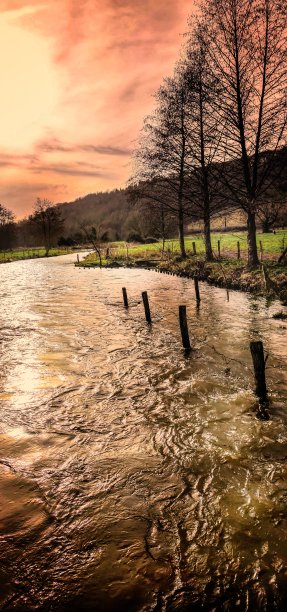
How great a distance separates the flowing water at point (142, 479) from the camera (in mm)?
3871

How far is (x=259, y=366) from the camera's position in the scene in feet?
24.3

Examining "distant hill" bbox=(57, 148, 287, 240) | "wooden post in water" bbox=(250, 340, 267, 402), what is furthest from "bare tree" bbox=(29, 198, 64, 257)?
"wooden post in water" bbox=(250, 340, 267, 402)

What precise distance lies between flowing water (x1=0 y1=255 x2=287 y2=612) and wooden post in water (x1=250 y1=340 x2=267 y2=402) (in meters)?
0.36

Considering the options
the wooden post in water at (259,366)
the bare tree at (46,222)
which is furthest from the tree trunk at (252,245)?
the bare tree at (46,222)

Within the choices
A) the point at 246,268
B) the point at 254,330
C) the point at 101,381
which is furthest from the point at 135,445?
the point at 246,268

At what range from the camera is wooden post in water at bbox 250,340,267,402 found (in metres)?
7.16

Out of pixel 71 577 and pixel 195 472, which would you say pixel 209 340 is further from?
pixel 71 577

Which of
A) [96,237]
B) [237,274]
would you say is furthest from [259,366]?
[96,237]

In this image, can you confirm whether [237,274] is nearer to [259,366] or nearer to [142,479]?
[259,366]

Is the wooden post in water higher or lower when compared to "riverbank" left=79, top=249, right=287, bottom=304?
lower

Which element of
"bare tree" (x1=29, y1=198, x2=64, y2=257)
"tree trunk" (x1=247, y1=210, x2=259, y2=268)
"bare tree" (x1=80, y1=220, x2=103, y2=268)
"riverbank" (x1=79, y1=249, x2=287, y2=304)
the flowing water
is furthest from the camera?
"bare tree" (x1=29, y1=198, x2=64, y2=257)

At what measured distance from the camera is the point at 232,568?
158 inches

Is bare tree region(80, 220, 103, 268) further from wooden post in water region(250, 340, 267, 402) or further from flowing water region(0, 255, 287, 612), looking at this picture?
wooden post in water region(250, 340, 267, 402)

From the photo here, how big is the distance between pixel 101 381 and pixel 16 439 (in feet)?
9.72
